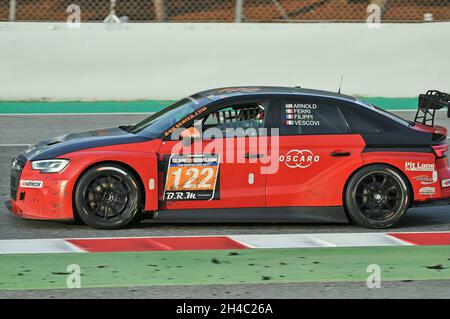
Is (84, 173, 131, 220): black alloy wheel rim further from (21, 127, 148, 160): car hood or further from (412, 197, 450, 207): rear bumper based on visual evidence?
(412, 197, 450, 207): rear bumper

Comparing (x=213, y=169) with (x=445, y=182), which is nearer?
(x=213, y=169)

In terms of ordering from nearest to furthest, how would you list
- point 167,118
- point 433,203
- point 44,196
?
point 44,196
point 433,203
point 167,118

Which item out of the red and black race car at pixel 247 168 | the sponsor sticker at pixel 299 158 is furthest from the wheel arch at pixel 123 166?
the sponsor sticker at pixel 299 158

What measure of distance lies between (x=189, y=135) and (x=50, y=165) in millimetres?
1239

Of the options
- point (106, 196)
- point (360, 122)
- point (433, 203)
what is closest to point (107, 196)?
point (106, 196)

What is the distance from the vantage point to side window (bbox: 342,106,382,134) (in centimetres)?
918

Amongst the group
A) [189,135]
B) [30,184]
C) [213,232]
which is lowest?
[213,232]

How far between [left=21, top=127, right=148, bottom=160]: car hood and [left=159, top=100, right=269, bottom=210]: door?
0.39 meters

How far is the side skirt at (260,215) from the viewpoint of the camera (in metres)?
8.88

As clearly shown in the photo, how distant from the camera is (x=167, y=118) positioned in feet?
30.6

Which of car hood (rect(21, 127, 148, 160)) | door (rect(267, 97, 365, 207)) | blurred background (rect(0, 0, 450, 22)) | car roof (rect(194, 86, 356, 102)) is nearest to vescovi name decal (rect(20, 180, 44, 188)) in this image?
car hood (rect(21, 127, 148, 160))

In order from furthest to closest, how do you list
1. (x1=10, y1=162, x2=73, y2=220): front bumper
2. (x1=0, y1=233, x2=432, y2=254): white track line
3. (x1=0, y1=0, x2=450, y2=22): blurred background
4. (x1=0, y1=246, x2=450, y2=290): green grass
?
(x1=0, y1=0, x2=450, y2=22): blurred background
(x1=10, y1=162, x2=73, y2=220): front bumper
(x1=0, y1=233, x2=432, y2=254): white track line
(x1=0, y1=246, x2=450, y2=290): green grass

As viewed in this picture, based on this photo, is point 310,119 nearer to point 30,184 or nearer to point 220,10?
point 30,184
